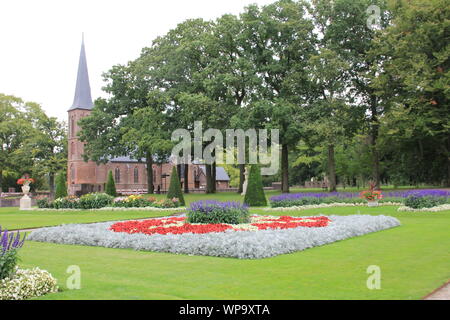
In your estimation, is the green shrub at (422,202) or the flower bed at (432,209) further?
the green shrub at (422,202)

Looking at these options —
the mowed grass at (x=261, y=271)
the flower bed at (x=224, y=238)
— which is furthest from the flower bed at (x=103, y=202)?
the mowed grass at (x=261, y=271)

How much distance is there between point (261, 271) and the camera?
27.8 ft

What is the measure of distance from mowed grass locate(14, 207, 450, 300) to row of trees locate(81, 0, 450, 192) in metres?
23.3

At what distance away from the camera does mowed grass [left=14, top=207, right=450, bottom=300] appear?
671 cm

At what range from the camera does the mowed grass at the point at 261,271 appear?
6.71 metres

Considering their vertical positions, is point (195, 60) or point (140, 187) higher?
point (195, 60)

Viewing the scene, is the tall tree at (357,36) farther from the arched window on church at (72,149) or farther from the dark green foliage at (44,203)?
the arched window on church at (72,149)

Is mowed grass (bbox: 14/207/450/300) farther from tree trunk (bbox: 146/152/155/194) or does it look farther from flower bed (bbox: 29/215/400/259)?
tree trunk (bbox: 146/152/155/194)

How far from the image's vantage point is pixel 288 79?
38875 millimetres

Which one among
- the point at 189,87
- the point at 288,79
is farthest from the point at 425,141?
the point at 189,87

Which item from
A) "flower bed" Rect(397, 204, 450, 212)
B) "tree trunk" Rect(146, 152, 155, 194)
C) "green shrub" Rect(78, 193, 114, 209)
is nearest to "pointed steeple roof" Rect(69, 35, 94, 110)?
"tree trunk" Rect(146, 152, 155, 194)

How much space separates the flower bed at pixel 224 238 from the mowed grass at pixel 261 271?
38 cm

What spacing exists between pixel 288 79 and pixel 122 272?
3242 centimetres
